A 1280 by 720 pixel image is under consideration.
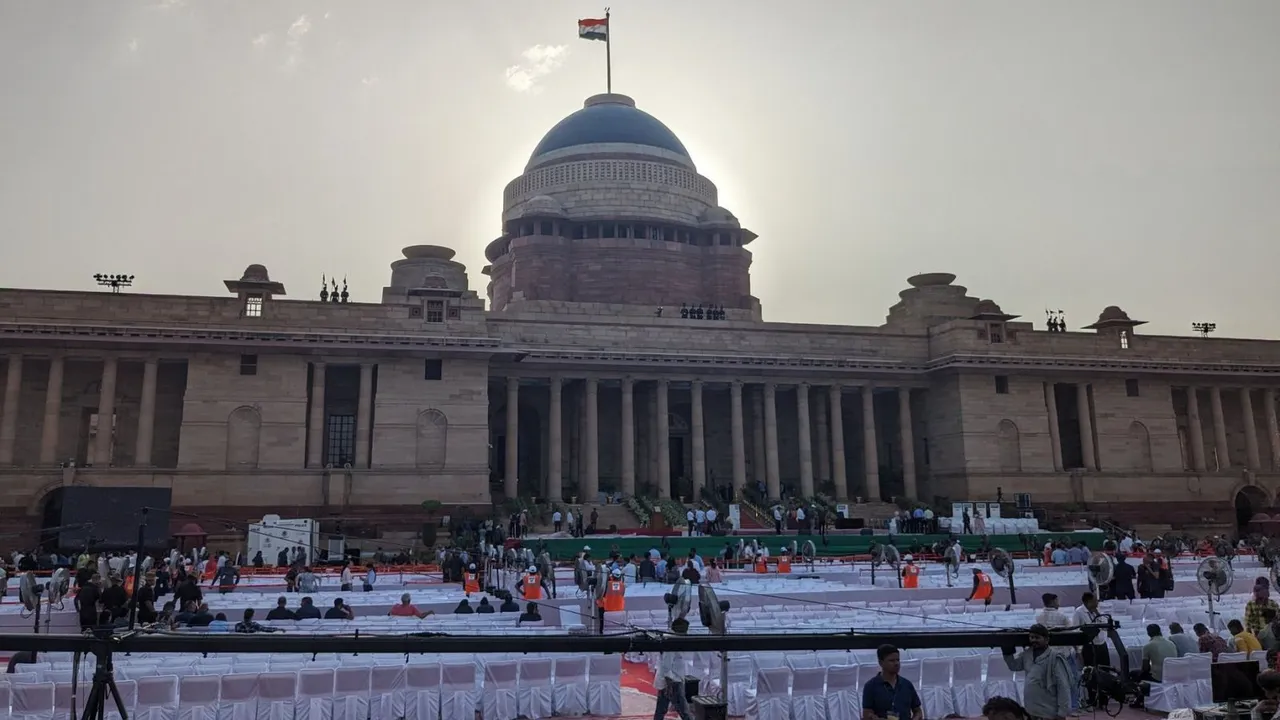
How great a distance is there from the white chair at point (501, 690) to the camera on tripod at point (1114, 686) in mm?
6932

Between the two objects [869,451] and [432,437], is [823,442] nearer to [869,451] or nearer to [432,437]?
[869,451]

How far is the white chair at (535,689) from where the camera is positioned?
1227 centimetres

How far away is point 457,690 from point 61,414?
34548mm

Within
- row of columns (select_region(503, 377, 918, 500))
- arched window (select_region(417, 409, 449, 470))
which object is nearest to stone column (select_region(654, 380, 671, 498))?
row of columns (select_region(503, 377, 918, 500))

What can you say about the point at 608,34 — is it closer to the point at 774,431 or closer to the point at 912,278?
the point at 912,278

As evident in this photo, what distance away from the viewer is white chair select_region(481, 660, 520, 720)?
12.1 m

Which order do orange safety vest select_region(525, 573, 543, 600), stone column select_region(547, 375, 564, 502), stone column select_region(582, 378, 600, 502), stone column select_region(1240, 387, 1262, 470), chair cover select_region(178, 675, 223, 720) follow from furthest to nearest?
stone column select_region(1240, 387, 1262, 470), stone column select_region(582, 378, 600, 502), stone column select_region(547, 375, 564, 502), orange safety vest select_region(525, 573, 543, 600), chair cover select_region(178, 675, 223, 720)

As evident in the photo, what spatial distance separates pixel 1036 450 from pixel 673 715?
40.4 metres

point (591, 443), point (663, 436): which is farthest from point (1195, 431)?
point (591, 443)

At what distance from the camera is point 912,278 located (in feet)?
186

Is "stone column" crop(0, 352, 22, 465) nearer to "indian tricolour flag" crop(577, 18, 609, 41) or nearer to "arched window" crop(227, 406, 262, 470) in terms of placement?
"arched window" crop(227, 406, 262, 470)

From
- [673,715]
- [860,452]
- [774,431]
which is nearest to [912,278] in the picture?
[860,452]

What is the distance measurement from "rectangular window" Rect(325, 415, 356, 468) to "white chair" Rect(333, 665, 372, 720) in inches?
1208

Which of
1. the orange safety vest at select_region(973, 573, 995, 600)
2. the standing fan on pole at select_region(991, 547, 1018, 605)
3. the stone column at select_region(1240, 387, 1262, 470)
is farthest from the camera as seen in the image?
the stone column at select_region(1240, 387, 1262, 470)
